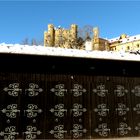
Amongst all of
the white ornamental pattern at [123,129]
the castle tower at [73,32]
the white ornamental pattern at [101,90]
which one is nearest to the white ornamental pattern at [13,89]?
the white ornamental pattern at [101,90]

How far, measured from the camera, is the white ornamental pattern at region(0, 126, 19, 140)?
15133mm

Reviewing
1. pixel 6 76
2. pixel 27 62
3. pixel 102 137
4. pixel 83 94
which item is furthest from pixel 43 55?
pixel 102 137

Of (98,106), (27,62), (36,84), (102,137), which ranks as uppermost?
(27,62)

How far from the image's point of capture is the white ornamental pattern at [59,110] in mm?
16141

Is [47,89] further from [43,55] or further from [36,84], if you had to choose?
[43,55]

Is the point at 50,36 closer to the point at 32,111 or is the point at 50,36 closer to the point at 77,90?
the point at 77,90

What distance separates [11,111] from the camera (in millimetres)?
15344

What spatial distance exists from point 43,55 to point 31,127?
3278 millimetres

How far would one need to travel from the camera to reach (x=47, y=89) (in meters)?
16.2

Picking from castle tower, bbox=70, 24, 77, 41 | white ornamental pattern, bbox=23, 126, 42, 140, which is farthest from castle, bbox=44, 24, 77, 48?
white ornamental pattern, bbox=23, 126, 42, 140

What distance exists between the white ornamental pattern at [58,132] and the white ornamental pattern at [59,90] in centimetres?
150

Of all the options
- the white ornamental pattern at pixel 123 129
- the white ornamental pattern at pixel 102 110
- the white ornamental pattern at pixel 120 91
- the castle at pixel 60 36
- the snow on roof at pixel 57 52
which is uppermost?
the castle at pixel 60 36

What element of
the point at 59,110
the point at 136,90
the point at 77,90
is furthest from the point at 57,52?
the point at 136,90

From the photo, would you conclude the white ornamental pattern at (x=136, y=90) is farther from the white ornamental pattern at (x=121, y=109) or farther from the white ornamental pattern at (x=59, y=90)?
the white ornamental pattern at (x=59, y=90)
